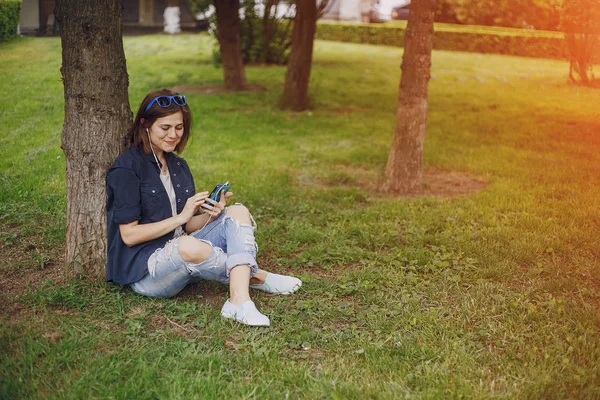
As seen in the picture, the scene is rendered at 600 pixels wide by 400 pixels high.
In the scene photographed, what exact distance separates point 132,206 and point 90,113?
82 centimetres

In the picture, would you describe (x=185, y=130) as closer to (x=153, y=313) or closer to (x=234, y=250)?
(x=234, y=250)

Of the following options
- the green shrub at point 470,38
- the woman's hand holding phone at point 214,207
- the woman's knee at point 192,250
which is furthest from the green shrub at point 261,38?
the woman's knee at point 192,250

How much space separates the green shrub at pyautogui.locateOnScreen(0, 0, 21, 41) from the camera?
17.9 feet

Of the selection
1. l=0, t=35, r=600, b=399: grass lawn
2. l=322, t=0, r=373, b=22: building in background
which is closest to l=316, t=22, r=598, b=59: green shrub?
l=322, t=0, r=373, b=22: building in background

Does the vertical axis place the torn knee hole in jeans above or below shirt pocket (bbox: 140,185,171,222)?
below

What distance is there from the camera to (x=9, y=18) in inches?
219

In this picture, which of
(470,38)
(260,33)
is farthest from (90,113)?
(470,38)

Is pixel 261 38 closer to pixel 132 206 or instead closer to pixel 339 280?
pixel 339 280

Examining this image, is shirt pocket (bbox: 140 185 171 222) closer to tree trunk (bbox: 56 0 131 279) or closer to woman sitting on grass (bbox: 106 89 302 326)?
woman sitting on grass (bbox: 106 89 302 326)

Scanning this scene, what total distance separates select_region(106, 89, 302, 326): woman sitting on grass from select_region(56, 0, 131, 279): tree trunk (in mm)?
286

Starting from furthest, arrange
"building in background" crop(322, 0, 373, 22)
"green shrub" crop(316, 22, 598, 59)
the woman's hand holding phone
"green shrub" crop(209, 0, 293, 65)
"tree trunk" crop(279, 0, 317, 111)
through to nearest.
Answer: "building in background" crop(322, 0, 373, 22) < "green shrub" crop(316, 22, 598, 59) < "green shrub" crop(209, 0, 293, 65) < "tree trunk" crop(279, 0, 317, 111) < the woman's hand holding phone

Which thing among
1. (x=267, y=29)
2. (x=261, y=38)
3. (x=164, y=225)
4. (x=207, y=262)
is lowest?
(x=207, y=262)

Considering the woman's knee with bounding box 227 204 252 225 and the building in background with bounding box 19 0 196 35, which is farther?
the building in background with bounding box 19 0 196 35

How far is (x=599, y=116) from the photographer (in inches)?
360
